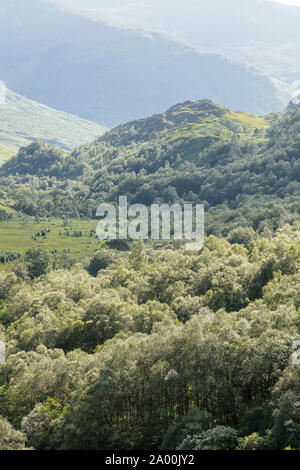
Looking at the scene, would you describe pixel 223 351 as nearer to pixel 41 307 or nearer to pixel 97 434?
pixel 97 434

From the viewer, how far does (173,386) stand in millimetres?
55406

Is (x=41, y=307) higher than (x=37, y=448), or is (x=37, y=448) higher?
(x=41, y=307)

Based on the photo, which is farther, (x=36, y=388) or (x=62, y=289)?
(x=62, y=289)

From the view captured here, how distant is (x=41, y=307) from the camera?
349ft

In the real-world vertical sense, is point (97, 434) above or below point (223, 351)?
below

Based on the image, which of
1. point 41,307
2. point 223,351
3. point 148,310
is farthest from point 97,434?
point 41,307

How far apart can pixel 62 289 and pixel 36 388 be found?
52.8 m

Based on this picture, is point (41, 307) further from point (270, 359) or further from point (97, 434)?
point (270, 359)
